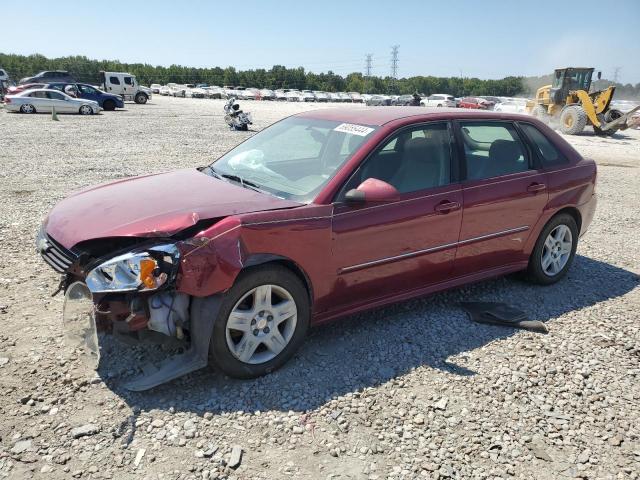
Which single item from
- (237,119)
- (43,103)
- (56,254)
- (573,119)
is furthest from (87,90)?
(56,254)

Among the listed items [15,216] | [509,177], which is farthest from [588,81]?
[15,216]

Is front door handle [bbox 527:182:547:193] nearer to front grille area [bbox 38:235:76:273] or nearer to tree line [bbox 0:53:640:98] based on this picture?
front grille area [bbox 38:235:76:273]

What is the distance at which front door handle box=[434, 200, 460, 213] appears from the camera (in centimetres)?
404

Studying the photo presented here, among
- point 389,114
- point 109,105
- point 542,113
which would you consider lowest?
point 109,105

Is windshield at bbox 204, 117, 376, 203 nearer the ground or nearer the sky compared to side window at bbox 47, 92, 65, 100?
nearer the sky

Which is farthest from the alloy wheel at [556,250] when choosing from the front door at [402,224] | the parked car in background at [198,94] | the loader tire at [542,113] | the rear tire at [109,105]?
the parked car in background at [198,94]

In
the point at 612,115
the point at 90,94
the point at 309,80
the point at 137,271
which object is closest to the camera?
the point at 137,271

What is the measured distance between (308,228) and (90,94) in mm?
30754

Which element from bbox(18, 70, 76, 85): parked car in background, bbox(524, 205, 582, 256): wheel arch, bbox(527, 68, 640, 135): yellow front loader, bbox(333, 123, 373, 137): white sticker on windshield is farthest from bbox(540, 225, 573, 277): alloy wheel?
bbox(18, 70, 76, 85): parked car in background

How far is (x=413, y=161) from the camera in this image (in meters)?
4.06

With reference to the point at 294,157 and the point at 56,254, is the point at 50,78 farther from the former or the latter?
the point at 56,254

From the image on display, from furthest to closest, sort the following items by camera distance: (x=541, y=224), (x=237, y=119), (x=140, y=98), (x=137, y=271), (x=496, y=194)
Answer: (x=140, y=98) → (x=237, y=119) → (x=541, y=224) → (x=496, y=194) → (x=137, y=271)

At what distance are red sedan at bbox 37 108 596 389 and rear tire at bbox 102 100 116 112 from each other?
1147 inches

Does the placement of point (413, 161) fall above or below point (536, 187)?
above
